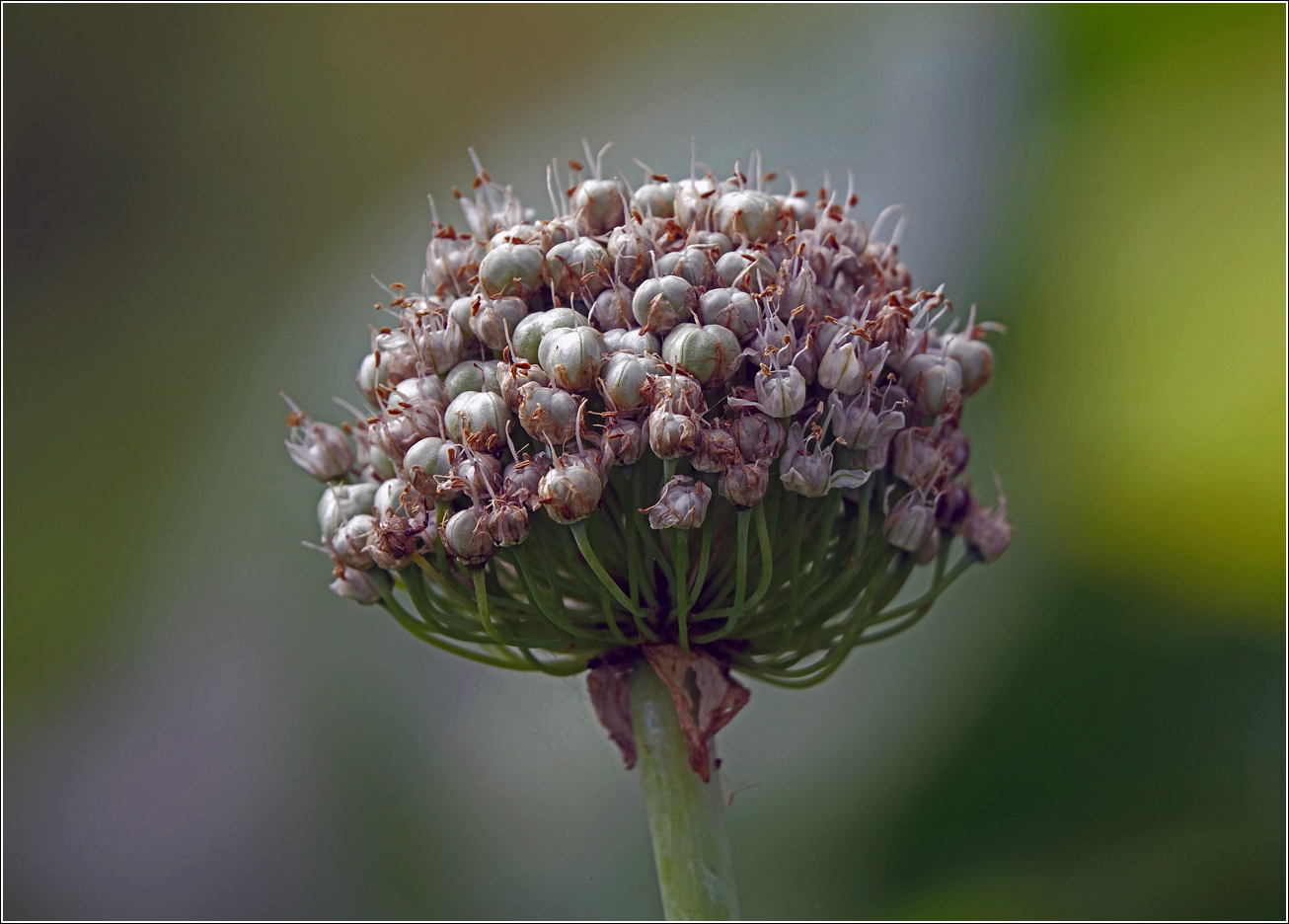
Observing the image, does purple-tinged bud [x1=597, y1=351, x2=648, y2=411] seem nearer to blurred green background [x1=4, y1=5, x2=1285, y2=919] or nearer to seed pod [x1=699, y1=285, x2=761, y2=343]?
seed pod [x1=699, y1=285, x2=761, y2=343]

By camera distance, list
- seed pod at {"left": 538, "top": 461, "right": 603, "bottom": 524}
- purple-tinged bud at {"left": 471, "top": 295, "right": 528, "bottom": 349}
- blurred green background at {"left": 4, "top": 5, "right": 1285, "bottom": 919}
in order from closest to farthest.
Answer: seed pod at {"left": 538, "top": 461, "right": 603, "bottom": 524} → purple-tinged bud at {"left": 471, "top": 295, "right": 528, "bottom": 349} → blurred green background at {"left": 4, "top": 5, "right": 1285, "bottom": 919}

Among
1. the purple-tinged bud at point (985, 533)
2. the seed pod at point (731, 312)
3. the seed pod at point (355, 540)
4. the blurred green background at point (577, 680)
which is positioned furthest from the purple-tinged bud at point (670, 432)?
the blurred green background at point (577, 680)

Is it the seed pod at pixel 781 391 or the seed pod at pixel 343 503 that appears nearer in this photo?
the seed pod at pixel 781 391

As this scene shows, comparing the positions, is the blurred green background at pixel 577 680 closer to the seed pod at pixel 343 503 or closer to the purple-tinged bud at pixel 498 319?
the seed pod at pixel 343 503

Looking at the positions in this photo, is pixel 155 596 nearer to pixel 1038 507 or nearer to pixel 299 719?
pixel 299 719

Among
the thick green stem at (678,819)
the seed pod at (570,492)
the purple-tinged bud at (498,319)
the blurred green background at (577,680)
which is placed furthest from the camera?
the blurred green background at (577,680)

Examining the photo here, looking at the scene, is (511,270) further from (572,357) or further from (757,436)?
(757,436)

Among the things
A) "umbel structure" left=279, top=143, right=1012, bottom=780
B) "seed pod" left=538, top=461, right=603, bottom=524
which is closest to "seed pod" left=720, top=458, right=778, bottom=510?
"umbel structure" left=279, top=143, right=1012, bottom=780
